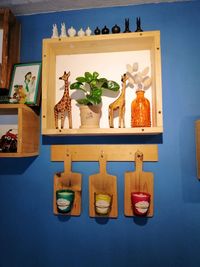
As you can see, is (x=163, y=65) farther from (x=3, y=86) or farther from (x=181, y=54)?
(x=3, y=86)

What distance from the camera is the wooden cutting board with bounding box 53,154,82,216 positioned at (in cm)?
114

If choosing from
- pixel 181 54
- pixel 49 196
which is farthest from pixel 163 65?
pixel 49 196

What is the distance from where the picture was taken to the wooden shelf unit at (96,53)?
0.98 metres

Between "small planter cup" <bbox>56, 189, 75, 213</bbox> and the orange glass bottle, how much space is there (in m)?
0.46

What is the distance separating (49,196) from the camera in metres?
1.19

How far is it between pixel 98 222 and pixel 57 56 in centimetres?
91

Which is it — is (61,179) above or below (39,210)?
above

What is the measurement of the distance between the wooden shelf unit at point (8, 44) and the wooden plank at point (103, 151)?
0.45 metres

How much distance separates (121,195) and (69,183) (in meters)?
0.28

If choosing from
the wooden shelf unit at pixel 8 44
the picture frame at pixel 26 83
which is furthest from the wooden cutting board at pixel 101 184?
the wooden shelf unit at pixel 8 44

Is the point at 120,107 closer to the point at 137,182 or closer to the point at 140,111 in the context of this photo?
the point at 140,111

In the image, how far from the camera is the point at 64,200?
3.57ft

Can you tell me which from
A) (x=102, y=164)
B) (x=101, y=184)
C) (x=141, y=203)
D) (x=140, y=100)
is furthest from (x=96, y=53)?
(x=141, y=203)

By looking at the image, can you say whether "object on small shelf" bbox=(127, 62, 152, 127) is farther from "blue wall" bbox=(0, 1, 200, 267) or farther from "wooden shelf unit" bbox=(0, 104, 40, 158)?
"wooden shelf unit" bbox=(0, 104, 40, 158)
